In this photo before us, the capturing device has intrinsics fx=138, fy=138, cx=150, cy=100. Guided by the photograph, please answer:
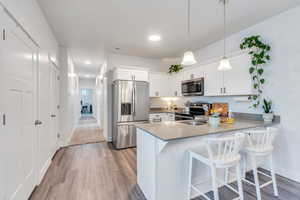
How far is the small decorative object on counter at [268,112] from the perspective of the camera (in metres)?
2.44

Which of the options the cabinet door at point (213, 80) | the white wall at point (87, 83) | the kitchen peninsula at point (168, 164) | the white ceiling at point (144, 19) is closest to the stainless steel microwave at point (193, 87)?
the cabinet door at point (213, 80)

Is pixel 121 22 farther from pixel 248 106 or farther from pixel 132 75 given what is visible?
pixel 248 106

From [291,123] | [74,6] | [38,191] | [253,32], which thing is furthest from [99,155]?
[253,32]

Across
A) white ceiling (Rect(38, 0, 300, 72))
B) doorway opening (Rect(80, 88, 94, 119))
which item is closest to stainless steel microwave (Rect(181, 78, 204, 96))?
white ceiling (Rect(38, 0, 300, 72))

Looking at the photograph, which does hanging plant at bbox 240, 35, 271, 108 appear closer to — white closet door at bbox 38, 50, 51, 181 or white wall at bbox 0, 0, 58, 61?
white wall at bbox 0, 0, 58, 61

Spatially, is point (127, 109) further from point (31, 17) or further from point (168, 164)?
point (31, 17)

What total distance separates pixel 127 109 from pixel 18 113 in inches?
96.5

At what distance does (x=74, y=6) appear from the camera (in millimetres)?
2213

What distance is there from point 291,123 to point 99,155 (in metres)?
→ 3.90

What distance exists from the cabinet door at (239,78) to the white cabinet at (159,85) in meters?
2.08

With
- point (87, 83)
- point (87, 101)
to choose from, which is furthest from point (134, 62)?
point (87, 101)

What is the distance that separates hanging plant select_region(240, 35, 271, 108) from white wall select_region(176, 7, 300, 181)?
10 cm

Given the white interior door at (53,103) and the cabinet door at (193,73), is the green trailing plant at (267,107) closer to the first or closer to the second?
the cabinet door at (193,73)

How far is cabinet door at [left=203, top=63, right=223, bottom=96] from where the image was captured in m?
3.11
